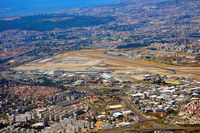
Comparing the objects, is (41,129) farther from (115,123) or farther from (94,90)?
(94,90)

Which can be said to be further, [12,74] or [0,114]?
[12,74]

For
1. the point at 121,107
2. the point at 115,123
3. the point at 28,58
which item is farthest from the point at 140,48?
the point at 115,123

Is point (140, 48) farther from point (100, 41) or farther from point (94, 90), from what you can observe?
point (94, 90)

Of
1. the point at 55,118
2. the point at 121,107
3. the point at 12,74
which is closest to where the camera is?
the point at 55,118

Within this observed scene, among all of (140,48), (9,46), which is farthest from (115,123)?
(9,46)

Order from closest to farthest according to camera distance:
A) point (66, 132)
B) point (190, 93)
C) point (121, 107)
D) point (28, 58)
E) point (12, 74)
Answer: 1. point (66, 132)
2. point (121, 107)
3. point (190, 93)
4. point (12, 74)
5. point (28, 58)

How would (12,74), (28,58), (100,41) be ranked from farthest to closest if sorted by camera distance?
(100,41), (28,58), (12,74)
